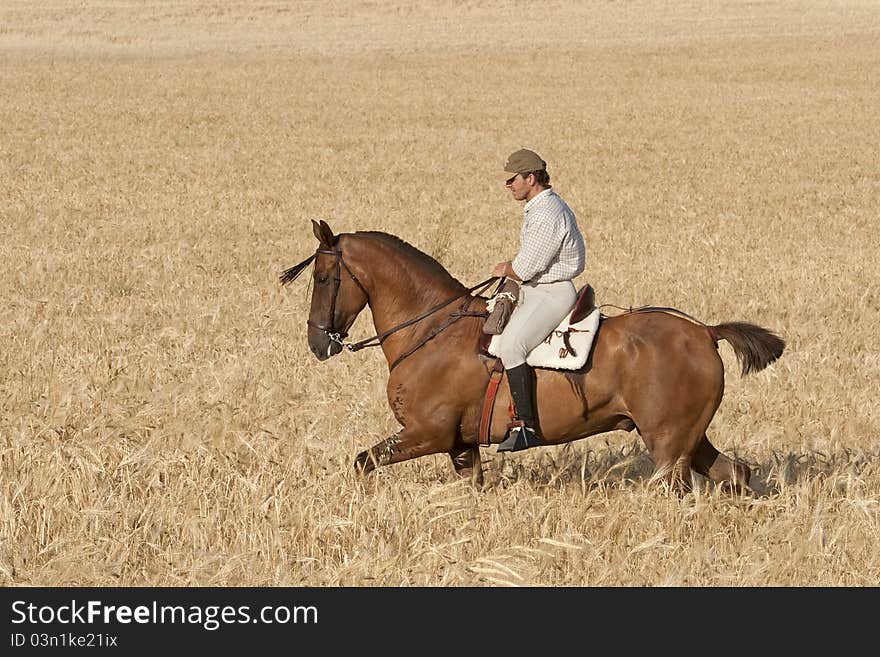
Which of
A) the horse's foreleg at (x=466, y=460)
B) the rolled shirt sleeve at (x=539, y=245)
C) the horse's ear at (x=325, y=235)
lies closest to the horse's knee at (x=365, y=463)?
the horse's foreleg at (x=466, y=460)

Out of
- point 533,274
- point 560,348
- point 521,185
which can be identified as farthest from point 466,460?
point 521,185

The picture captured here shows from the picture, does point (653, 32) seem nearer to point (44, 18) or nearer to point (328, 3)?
point (328, 3)

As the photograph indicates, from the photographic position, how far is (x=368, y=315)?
1372 cm

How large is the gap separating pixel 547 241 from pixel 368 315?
22.0 feet

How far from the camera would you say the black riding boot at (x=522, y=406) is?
7.18m

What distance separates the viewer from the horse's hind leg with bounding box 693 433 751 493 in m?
7.53

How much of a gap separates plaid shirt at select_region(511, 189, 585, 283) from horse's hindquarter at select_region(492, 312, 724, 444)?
1.55 ft

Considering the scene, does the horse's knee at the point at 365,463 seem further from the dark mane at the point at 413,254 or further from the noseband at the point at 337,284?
the dark mane at the point at 413,254

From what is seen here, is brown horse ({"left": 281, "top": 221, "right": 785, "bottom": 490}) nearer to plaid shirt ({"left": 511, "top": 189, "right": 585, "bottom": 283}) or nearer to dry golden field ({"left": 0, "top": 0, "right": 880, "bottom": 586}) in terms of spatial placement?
dry golden field ({"left": 0, "top": 0, "right": 880, "bottom": 586})

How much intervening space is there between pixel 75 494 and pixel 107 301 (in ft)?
24.4

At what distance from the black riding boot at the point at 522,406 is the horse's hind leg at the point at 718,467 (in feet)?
3.62

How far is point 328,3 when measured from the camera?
3706 inches

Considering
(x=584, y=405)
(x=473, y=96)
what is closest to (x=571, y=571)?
(x=584, y=405)

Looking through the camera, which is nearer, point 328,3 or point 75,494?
point 75,494
